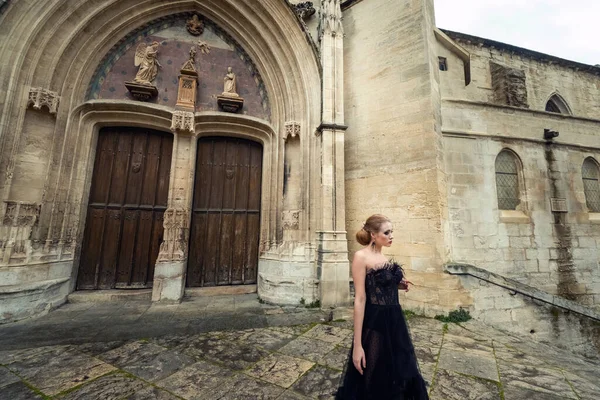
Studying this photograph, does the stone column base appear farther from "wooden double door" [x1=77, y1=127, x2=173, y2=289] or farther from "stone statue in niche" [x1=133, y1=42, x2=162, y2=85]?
"stone statue in niche" [x1=133, y1=42, x2=162, y2=85]

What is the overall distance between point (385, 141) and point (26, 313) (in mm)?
6347

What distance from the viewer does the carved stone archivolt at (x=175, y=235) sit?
14.3 feet

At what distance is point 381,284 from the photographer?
1.55m

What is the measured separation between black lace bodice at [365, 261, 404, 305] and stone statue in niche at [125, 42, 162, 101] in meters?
5.33

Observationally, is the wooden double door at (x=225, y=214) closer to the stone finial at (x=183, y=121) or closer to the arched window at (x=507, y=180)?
the stone finial at (x=183, y=121)

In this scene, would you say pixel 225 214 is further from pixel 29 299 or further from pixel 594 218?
pixel 594 218

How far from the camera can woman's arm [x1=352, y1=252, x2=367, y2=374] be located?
1449 millimetres

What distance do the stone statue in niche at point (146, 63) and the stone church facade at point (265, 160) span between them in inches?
1.5

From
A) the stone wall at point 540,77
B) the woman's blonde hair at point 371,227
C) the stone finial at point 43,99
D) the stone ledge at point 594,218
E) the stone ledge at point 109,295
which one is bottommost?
the stone ledge at point 109,295

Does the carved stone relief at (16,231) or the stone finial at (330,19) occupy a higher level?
the stone finial at (330,19)

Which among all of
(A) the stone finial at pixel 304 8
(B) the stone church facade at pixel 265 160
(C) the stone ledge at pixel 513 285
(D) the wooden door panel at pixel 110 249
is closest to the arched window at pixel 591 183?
(B) the stone church facade at pixel 265 160

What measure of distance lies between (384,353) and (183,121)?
16.3 ft

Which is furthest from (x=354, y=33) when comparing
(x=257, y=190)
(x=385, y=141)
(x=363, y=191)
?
(x=257, y=190)

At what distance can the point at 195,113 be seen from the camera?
4855 millimetres
